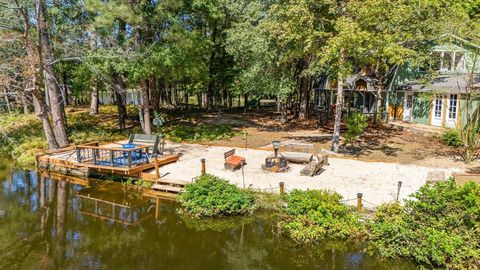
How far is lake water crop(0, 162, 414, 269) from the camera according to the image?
→ 9117 millimetres

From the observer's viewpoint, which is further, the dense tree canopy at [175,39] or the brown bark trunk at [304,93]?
the brown bark trunk at [304,93]

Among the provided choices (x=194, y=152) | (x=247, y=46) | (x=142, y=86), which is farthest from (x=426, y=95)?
(x=142, y=86)

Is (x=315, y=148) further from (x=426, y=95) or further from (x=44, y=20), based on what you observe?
(x=44, y=20)

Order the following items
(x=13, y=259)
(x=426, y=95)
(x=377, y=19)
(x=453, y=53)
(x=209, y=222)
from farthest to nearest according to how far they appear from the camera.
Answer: (x=453, y=53) → (x=426, y=95) → (x=377, y=19) → (x=209, y=222) → (x=13, y=259)

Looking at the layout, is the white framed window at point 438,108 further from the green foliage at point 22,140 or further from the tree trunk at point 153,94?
the green foliage at point 22,140

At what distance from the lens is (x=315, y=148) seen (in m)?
20.2

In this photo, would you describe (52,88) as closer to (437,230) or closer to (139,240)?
(139,240)

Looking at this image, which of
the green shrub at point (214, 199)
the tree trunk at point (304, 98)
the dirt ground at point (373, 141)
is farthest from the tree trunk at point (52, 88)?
the tree trunk at point (304, 98)

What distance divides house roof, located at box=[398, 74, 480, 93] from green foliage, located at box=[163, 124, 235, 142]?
43.3 feet

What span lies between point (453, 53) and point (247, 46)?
13695 mm

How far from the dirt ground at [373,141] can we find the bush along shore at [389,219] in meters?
7.43

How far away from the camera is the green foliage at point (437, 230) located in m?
8.45

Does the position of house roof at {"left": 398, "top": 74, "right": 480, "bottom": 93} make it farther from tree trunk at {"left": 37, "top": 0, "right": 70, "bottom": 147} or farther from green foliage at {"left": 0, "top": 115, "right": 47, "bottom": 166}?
green foliage at {"left": 0, "top": 115, "right": 47, "bottom": 166}

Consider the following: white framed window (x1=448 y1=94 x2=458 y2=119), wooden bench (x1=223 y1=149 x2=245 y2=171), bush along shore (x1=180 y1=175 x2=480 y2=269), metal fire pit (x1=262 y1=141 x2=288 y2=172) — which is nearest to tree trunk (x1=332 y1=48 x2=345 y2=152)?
metal fire pit (x1=262 y1=141 x2=288 y2=172)
